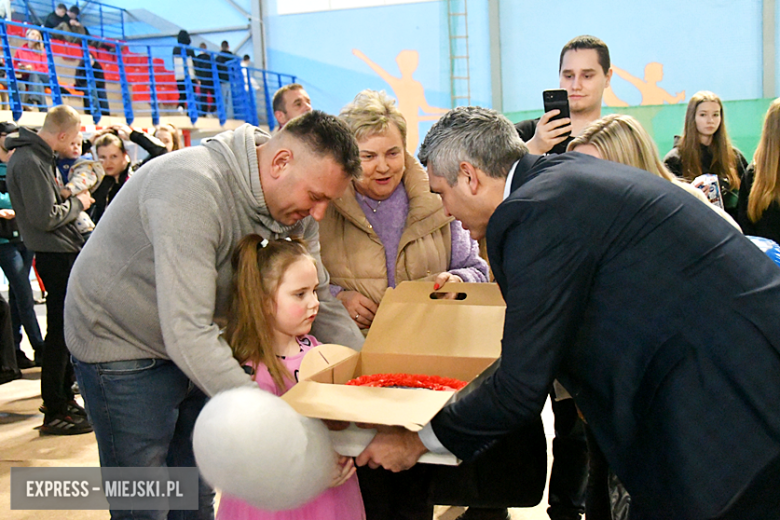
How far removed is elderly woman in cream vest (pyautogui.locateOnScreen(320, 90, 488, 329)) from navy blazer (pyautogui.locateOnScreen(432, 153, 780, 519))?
838 mm

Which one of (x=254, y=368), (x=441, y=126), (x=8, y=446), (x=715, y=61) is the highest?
(x=715, y=61)

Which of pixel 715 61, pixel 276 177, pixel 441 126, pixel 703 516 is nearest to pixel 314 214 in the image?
pixel 276 177

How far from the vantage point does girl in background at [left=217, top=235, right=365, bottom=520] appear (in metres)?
1.53

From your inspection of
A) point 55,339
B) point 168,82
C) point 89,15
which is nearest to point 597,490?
point 55,339

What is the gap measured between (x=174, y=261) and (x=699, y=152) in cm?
343

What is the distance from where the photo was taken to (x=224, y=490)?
1095mm

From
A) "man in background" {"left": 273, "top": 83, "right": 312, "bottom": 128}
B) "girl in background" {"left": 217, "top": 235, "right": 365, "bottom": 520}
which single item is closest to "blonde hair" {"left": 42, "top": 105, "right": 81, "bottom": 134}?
"man in background" {"left": 273, "top": 83, "right": 312, "bottom": 128}

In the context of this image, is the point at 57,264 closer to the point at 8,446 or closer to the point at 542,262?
the point at 8,446

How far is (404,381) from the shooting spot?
149cm

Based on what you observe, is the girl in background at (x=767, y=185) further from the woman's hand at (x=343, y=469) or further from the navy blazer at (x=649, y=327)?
the woman's hand at (x=343, y=469)

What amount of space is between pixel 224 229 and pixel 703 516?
3.67 ft

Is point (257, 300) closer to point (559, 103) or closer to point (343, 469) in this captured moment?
point (343, 469)

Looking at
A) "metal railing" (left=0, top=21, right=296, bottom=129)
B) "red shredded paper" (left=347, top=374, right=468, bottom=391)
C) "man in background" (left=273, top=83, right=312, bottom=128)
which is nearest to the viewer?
"red shredded paper" (left=347, top=374, right=468, bottom=391)

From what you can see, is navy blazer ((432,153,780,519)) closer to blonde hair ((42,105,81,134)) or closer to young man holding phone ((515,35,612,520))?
young man holding phone ((515,35,612,520))
